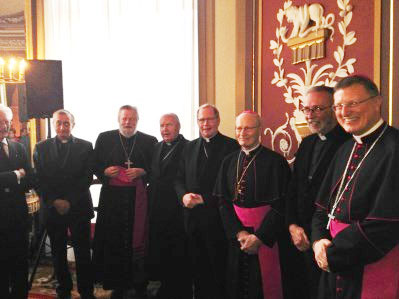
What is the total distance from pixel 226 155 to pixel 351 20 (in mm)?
1367

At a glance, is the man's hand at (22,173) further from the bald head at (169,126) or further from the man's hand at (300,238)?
the man's hand at (300,238)

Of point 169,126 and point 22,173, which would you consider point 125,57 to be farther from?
point 22,173

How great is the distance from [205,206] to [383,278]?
1.64 metres

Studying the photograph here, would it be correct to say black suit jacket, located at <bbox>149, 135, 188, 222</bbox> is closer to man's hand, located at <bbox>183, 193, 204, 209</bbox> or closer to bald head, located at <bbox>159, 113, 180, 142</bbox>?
bald head, located at <bbox>159, 113, 180, 142</bbox>

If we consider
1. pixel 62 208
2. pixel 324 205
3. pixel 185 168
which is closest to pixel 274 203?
pixel 324 205

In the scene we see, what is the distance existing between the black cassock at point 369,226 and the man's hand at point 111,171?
2123mm

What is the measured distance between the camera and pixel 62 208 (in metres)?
3.39

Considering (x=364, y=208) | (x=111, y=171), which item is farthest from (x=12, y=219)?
(x=364, y=208)

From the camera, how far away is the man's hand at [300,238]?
232 cm

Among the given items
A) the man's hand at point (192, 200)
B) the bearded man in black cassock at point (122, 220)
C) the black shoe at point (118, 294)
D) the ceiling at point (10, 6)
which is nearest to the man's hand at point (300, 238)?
the man's hand at point (192, 200)

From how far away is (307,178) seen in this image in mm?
2424

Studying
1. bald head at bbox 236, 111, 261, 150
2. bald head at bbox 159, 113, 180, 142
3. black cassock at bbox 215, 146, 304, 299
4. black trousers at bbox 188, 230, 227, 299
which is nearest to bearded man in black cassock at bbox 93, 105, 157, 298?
bald head at bbox 159, 113, 180, 142

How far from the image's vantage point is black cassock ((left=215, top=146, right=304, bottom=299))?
2.64 m

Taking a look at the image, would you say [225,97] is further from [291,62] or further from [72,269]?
[72,269]
